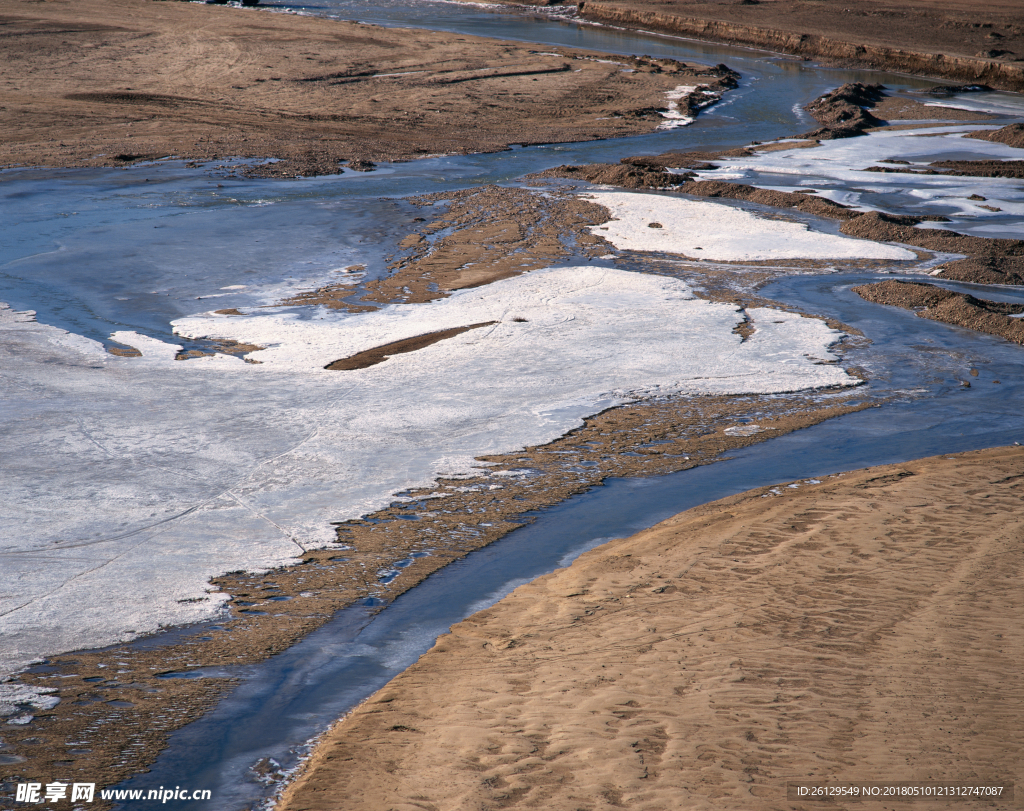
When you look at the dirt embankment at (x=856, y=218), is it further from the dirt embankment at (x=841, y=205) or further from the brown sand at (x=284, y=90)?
the brown sand at (x=284, y=90)

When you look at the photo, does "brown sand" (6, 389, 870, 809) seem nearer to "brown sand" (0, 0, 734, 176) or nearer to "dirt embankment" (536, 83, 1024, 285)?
"dirt embankment" (536, 83, 1024, 285)

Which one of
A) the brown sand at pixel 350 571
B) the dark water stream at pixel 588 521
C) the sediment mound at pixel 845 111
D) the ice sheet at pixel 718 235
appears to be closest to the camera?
the brown sand at pixel 350 571

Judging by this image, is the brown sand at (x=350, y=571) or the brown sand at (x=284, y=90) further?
the brown sand at (x=284, y=90)

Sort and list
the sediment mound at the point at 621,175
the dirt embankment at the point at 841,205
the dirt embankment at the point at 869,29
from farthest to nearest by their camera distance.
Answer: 1. the dirt embankment at the point at 869,29
2. the sediment mound at the point at 621,175
3. the dirt embankment at the point at 841,205

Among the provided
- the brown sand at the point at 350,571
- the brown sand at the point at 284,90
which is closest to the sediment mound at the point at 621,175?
the brown sand at the point at 284,90

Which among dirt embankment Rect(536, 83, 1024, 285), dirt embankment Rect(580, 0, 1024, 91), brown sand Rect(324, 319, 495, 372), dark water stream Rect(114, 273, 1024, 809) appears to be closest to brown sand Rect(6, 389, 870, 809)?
dark water stream Rect(114, 273, 1024, 809)

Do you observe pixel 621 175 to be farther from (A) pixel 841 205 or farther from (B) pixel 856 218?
(B) pixel 856 218

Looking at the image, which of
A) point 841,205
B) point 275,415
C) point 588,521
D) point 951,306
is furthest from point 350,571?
point 841,205
